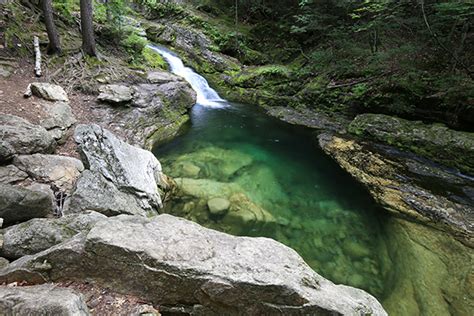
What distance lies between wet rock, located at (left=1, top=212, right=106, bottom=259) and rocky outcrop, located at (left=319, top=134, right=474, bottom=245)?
6732mm

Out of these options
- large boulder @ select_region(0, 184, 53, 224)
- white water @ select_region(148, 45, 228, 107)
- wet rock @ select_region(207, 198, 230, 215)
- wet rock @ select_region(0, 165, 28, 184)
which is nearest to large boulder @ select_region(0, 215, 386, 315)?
large boulder @ select_region(0, 184, 53, 224)

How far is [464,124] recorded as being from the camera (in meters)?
8.58

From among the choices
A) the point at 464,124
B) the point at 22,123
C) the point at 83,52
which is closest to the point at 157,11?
the point at 83,52

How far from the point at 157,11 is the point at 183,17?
3326 millimetres

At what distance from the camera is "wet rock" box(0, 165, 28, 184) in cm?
418

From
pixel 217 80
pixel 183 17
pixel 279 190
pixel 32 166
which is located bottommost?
pixel 279 190

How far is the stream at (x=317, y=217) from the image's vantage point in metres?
4.69

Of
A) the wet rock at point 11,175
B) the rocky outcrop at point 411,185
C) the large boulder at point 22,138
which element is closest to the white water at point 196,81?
the rocky outcrop at point 411,185

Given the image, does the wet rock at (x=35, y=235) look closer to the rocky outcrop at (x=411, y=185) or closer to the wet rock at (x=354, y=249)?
the wet rock at (x=354, y=249)

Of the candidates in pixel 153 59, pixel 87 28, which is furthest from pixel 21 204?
pixel 153 59

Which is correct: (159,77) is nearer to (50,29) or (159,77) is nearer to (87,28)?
(87,28)

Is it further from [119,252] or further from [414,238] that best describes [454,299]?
[119,252]

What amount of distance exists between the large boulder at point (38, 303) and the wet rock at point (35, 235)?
0.81m

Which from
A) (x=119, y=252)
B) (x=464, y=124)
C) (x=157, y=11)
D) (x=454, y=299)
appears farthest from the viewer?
(x=157, y=11)
